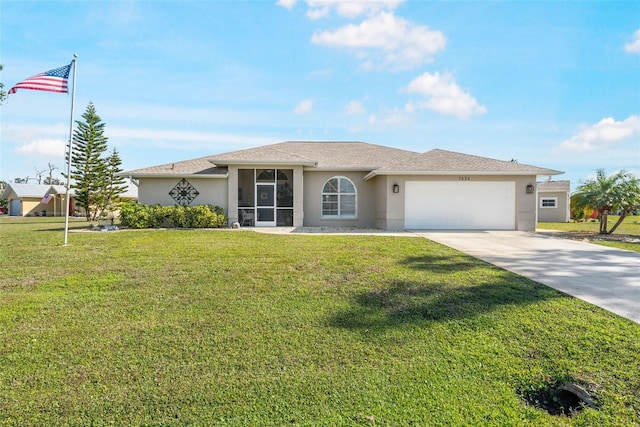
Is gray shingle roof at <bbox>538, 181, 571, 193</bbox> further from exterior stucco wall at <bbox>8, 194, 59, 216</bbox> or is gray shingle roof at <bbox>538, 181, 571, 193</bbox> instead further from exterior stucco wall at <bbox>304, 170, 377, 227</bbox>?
exterior stucco wall at <bbox>8, 194, 59, 216</bbox>

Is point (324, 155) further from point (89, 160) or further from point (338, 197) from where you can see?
point (89, 160)

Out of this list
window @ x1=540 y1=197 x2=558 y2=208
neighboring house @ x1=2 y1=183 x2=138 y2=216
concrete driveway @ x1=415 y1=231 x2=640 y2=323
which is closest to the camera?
concrete driveway @ x1=415 y1=231 x2=640 y2=323

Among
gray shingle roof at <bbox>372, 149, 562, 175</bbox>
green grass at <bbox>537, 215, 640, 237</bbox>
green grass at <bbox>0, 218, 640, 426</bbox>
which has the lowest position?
green grass at <bbox>0, 218, 640, 426</bbox>

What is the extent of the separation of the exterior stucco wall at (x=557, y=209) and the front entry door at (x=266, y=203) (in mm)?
21125

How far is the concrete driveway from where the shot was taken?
4977 millimetres

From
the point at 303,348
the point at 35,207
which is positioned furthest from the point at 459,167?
the point at 35,207

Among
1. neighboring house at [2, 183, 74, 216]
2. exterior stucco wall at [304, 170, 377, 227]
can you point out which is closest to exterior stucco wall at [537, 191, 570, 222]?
exterior stucco wall at [304, 170, 377, 227]

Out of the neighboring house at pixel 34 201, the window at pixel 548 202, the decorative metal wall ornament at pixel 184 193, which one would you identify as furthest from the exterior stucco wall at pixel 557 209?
the neighboring house at pixel 34 201

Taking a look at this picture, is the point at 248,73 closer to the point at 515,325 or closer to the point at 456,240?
the point at 456,240

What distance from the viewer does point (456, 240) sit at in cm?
1057

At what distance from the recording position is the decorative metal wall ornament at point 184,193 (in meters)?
15.4

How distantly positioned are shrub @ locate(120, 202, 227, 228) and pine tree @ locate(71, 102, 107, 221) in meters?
19.1

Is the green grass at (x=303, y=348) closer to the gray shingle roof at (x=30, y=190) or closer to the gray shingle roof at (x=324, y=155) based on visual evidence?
the gray shingle roof at (x=324, y=155)

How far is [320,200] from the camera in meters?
16.4
